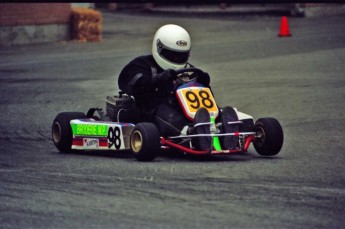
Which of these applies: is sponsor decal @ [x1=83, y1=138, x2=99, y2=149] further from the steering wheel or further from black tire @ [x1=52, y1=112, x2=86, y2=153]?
the steering wheel

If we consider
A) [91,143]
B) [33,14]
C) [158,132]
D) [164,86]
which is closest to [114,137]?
[91,143]

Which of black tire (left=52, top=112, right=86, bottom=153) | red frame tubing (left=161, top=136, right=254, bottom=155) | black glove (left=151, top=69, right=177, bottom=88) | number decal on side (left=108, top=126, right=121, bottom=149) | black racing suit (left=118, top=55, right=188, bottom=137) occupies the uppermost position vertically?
black glove (left=151, top=69, right=177, bottom=88)

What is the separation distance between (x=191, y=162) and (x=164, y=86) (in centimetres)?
95

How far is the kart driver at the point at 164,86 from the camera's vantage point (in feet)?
31.0

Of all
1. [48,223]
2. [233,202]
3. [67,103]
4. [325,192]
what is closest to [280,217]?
[233,202]

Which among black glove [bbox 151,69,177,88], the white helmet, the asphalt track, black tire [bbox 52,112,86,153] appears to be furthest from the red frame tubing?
black tire [bbox 52,112,86,153]

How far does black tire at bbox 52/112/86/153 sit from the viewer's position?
1034 centimetres

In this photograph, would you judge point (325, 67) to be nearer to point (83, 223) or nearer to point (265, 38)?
point (265, 38)

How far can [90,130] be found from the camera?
33.4ft

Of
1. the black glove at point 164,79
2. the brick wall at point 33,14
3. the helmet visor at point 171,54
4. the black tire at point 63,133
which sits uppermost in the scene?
the helmet visor at point 171,54

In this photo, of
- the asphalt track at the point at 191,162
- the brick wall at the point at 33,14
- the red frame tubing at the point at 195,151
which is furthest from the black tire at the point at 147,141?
the brick wall at the point at 33,14

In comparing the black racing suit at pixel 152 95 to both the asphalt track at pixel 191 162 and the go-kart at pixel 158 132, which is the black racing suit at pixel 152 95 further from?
the asphalt track at pixel 191 162

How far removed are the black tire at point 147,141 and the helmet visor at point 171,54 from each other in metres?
1.14

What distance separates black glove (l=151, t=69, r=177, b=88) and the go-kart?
2.8 inches
